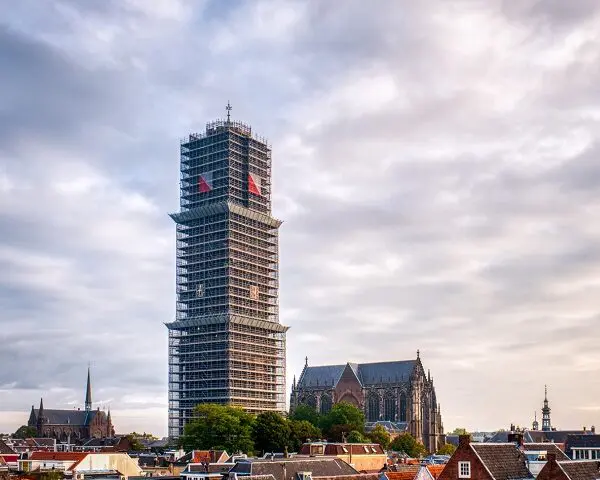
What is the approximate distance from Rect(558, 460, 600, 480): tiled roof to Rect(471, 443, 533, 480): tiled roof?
12.3 ft

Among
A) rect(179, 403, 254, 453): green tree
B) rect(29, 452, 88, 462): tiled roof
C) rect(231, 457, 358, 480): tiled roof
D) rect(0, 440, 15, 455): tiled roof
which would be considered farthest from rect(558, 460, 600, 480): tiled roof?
rect(0, 440, 15, 455): tiled roof

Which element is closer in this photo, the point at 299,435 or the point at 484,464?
the point at 484,464

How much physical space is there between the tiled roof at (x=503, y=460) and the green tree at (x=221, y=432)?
4501 inches

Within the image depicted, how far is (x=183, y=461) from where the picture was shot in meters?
150

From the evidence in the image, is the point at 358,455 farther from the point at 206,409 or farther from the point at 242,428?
the point at 206,409

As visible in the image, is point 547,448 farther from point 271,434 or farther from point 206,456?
point 271,434

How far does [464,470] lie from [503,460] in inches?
149

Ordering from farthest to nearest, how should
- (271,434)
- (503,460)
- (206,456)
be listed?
(271,434) < (206,456) < (503,460)

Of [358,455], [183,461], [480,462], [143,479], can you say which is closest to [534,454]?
[480,462]

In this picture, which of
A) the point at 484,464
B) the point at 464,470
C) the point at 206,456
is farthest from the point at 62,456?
the point at 484,464

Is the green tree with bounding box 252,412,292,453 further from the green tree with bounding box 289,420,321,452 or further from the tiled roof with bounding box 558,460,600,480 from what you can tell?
the tiled roof with bounding box 558,460,600,480

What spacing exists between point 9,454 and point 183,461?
44572 mm

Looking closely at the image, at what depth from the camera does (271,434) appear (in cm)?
17975

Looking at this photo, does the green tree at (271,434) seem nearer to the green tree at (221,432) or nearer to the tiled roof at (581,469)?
the green tree at (221,432)
